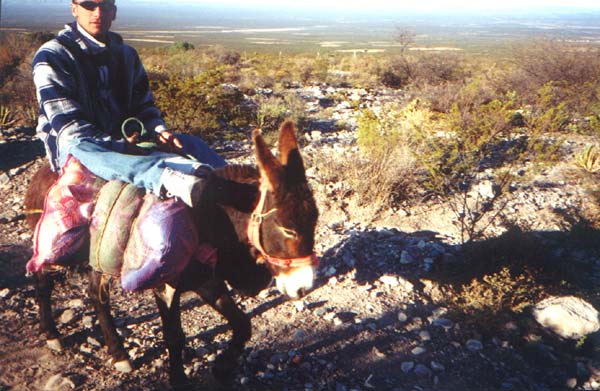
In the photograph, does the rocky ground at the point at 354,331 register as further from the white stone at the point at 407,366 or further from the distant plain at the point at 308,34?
the distant plain at the point at 308,34

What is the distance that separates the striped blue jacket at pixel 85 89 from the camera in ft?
10.00

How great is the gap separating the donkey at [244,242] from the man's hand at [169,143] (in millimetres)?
895

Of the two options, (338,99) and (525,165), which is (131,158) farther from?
(338,99)

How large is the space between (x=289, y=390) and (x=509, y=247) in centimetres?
302

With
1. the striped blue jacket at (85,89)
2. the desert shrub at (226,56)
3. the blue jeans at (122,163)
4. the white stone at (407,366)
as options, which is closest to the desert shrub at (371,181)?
the white stone at (407,366)

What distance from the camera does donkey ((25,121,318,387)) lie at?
237 centimetres

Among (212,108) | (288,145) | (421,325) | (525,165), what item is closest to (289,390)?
(421,325)

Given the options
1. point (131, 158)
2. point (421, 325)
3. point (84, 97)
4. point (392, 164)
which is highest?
point (84, 97)

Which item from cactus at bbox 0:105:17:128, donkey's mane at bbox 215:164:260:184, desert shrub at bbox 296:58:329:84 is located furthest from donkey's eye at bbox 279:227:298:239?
desert shrub at bbox 296:58:329:84

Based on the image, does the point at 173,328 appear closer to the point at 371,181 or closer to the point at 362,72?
the point at 371,181

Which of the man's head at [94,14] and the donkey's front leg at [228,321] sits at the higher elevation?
the man's head at [94,14]

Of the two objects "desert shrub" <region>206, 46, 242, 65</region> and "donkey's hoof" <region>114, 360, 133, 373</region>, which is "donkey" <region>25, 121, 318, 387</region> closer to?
"donkey's hoof" <region>114, 360, 133, 373</region>

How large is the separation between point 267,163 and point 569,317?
11.0 ft

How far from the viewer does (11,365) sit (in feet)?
11.4
